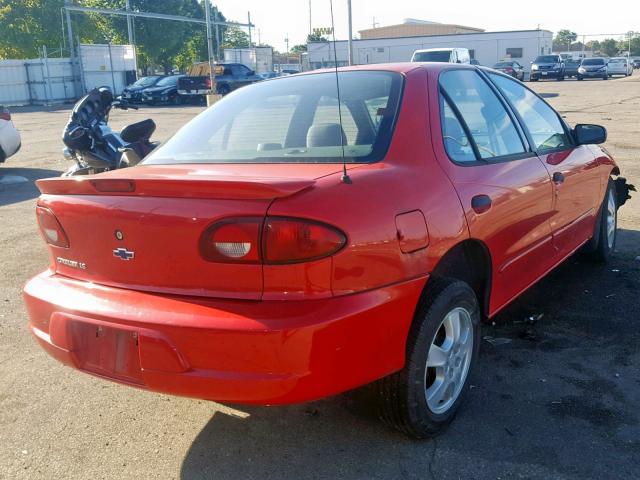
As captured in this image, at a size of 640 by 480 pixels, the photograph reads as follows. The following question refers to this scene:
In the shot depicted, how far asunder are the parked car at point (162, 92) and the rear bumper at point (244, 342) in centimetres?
3070

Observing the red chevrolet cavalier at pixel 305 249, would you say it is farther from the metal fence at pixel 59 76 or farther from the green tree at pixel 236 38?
the green tree at pixel 236 38

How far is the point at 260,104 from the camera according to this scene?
143 inches

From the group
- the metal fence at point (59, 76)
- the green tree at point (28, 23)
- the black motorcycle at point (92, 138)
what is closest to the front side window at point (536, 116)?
the black motorcycle at point (92, 138)

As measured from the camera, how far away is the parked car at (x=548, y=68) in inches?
1699

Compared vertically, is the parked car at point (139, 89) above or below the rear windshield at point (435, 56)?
below

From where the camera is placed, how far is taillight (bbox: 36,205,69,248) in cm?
291

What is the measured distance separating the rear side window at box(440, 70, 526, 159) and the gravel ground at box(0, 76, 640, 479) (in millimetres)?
1175

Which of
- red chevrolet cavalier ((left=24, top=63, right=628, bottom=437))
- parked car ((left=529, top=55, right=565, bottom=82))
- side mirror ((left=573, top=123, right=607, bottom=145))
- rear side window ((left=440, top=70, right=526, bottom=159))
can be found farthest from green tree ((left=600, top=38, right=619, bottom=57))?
red chevrolet cavalier ((left=24, top=63, right=628, bottom=437))

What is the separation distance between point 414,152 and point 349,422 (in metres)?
1.28

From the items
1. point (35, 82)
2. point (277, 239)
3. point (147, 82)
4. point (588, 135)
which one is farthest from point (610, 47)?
point (277, 239)

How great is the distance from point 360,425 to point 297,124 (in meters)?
1.52

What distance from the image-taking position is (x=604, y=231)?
17.0ft

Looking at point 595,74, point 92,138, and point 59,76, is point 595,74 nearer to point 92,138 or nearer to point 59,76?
point 59,76

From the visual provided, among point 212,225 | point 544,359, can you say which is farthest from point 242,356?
point 544,359
